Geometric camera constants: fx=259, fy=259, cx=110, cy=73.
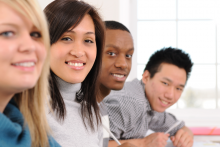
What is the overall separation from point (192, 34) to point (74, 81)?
1603mm

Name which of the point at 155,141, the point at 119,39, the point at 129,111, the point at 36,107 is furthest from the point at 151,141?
the point at 36,107

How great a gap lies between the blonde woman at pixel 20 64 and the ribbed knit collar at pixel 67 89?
0.70 feet

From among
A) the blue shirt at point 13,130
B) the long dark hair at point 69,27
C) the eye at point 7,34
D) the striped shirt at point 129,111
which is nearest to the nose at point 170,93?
the striped shirt at point 129,111

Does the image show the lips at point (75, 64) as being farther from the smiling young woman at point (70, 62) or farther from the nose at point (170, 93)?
the nose at point (170, 93)

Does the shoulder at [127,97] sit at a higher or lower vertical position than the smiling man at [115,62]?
lower

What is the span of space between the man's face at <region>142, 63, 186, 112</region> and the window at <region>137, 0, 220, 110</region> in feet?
2.64

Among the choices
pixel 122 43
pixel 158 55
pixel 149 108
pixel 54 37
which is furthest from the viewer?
pixel 158 55

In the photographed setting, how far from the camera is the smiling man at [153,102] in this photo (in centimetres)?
118

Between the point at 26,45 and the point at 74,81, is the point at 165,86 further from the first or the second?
the point at 26,45

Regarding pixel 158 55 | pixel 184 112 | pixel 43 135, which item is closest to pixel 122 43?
pixel 158 55

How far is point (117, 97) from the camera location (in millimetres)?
1217

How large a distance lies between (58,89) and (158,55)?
2.63 feet

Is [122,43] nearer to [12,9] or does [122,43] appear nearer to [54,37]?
[54,37]

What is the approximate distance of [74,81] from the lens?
793mm
